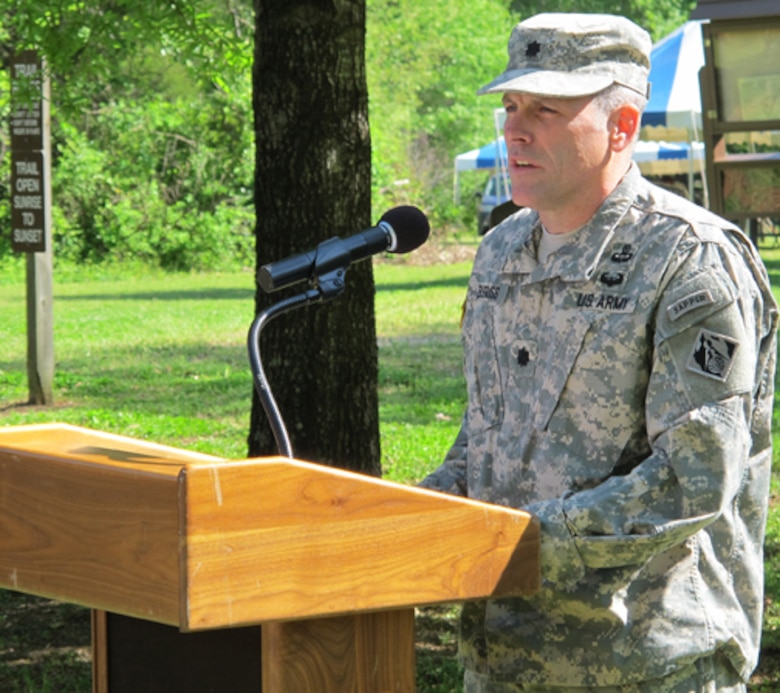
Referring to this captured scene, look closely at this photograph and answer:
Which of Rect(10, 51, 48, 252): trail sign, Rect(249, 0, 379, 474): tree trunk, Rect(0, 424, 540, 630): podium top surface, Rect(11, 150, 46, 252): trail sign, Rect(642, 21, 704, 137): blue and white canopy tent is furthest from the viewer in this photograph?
Rect(642, 21, 704, 137): blue and white canopy tent

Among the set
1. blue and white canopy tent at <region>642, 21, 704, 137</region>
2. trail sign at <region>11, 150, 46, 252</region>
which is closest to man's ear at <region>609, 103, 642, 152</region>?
trail sign at <region>11, 150, 46, 252</region>

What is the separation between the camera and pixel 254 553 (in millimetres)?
1765

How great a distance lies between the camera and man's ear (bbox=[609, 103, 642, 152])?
7.61ft

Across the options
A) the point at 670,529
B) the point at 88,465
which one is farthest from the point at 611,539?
the point at 88,465

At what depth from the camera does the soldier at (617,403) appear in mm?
2117

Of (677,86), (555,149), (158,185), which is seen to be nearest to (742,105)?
(555,149)

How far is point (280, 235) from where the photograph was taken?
189 inches

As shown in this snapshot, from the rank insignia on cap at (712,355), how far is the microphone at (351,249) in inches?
21.1

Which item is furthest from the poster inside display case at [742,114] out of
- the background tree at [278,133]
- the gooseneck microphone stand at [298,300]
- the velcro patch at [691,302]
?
the gooseneck microphone stand at [298,300]

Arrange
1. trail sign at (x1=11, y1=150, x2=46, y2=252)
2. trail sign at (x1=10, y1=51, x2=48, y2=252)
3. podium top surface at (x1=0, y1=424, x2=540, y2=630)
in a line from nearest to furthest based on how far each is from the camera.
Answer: podium top surface at (x1=0, y1=424, x2=540, y2=630) < trail sign at (x1=10, y1=51, x2=48, y2=252) < trail sign at (x1=11, y1=150, x2=46, y2=252)

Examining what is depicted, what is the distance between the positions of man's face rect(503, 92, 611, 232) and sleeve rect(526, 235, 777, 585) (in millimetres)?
274

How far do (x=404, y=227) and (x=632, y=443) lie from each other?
55 centimetres

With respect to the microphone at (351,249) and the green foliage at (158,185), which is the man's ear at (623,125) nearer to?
the microphone at (351,249)

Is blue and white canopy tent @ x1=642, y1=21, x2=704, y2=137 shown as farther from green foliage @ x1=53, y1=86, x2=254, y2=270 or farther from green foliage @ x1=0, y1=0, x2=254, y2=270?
green foliage @ x1=53, y1=86, x2=254, y2=270
